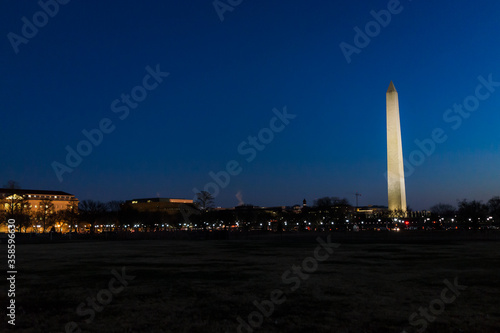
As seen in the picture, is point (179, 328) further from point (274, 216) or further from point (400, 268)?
point (274, 216)

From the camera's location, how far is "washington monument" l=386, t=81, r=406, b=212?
3413 inches

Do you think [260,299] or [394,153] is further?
[394,153]

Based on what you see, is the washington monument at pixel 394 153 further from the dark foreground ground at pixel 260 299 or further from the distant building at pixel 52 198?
the distant building at pixel 52 198

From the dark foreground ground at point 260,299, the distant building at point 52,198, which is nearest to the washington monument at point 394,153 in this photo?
the dark foreground ground at point 260,299

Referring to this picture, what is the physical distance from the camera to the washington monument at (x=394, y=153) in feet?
284

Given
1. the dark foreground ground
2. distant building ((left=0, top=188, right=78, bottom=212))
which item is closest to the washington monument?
the dark foreground ground

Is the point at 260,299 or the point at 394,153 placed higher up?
the point at 394,153

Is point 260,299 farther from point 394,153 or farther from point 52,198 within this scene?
point 52,198

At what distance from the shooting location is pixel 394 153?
86.6 metres

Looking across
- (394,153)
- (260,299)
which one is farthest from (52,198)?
(260,299)

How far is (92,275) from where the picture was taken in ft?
57.6

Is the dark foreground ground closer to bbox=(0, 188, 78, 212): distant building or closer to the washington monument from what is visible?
the washington monument

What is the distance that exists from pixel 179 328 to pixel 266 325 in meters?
1.73

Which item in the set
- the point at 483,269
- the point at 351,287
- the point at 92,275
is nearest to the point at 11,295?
the point at 92,275
